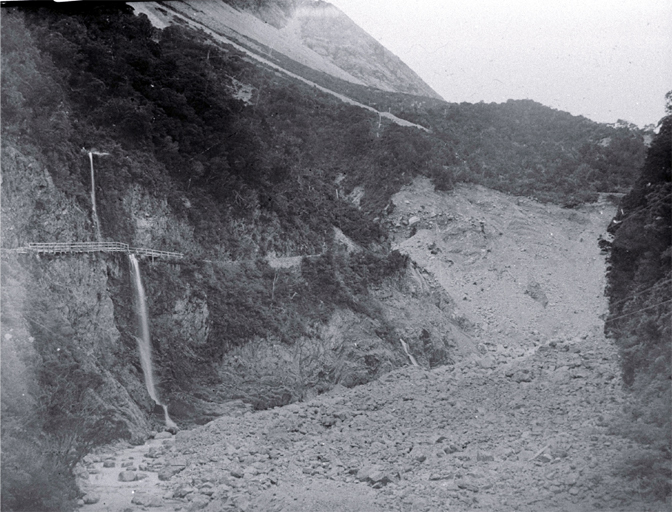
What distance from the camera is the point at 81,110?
1938 cm

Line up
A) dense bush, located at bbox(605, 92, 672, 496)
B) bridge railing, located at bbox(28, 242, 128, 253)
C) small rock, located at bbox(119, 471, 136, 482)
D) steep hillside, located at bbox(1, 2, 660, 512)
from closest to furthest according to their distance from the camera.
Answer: dense bush, located at bbox(605, 92, 672, 496), small rock, located at bbox(119, 471, 136, 482), steep hillside, located at bbox(1, 2, 660, 512), bridge railing, located at bbox(28, 242, 128, 253)

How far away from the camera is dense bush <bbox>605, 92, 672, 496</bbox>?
11539mm

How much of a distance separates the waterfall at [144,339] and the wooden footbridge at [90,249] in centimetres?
34

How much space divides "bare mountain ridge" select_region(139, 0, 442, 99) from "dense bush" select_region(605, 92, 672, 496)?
884 cm

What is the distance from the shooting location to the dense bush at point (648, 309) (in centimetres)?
1154

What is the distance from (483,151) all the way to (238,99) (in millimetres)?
14901

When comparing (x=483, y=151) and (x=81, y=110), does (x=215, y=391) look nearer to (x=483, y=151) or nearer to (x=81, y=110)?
(x=81, y=110)

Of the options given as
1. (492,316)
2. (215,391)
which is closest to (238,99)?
(215,391)

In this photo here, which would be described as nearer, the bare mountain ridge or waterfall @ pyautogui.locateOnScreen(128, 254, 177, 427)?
waterfall @ pyautogui.locateOnScreen(128, 254, 177, 427)

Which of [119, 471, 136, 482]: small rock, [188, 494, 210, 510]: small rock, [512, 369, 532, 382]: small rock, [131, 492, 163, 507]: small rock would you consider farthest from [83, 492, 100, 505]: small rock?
[512, 369, 532, 382]: small rock

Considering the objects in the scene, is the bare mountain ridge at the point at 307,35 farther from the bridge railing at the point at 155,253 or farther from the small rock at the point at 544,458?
the small rock at the point at 544,458

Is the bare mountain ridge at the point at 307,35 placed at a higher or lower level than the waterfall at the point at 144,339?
higher

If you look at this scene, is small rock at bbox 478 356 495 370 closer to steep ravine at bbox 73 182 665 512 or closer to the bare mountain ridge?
steep ravine at bbox 73 182 665 512

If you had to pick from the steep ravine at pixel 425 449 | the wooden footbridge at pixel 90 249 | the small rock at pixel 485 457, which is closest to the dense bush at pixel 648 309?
the steep ravine at pixel 425 449
